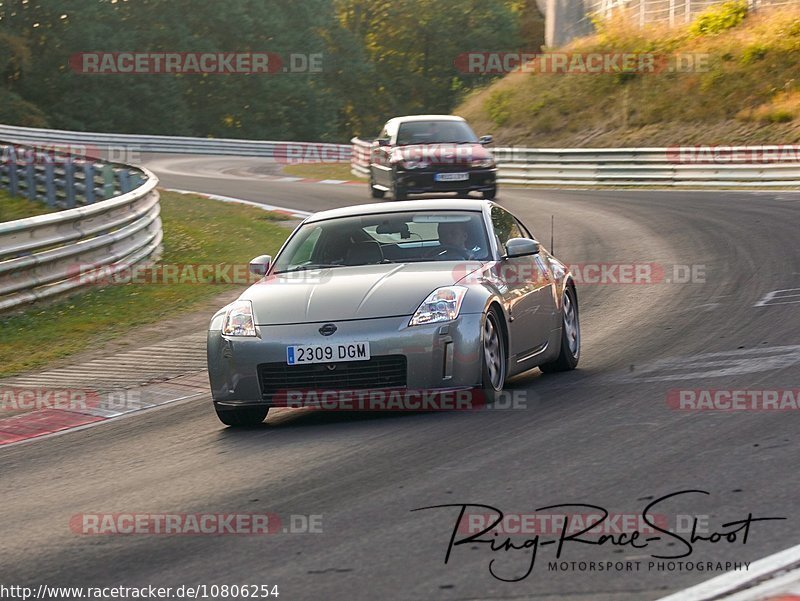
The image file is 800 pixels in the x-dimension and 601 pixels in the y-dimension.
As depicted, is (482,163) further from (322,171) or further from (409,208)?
(322,171)

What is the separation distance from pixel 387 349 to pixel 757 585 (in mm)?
3629

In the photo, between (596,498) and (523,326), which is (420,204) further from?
(596,498)

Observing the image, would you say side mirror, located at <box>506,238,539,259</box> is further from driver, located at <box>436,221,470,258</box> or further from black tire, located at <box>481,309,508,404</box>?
black tire, located at <box>481,309,508,404</box>

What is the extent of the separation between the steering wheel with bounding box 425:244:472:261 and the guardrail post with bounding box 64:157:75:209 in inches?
597

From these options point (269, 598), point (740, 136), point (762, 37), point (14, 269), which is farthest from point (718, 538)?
point (762, 37)

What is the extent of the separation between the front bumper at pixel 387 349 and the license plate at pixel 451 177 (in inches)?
636

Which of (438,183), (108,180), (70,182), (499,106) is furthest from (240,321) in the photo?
(499,106)

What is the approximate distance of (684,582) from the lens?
177 inches

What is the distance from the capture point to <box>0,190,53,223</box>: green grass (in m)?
23.4

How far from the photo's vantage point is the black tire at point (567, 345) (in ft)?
31.8

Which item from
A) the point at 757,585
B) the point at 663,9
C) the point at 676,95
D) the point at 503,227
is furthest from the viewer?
the point at 663,9

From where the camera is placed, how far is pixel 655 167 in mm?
31312

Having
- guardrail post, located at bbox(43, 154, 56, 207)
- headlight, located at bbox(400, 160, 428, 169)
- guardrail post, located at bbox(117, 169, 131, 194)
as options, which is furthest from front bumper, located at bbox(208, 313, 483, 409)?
guardrail post, located at bbox(43, 154, 56, 207)

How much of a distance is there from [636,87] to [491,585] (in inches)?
1473
